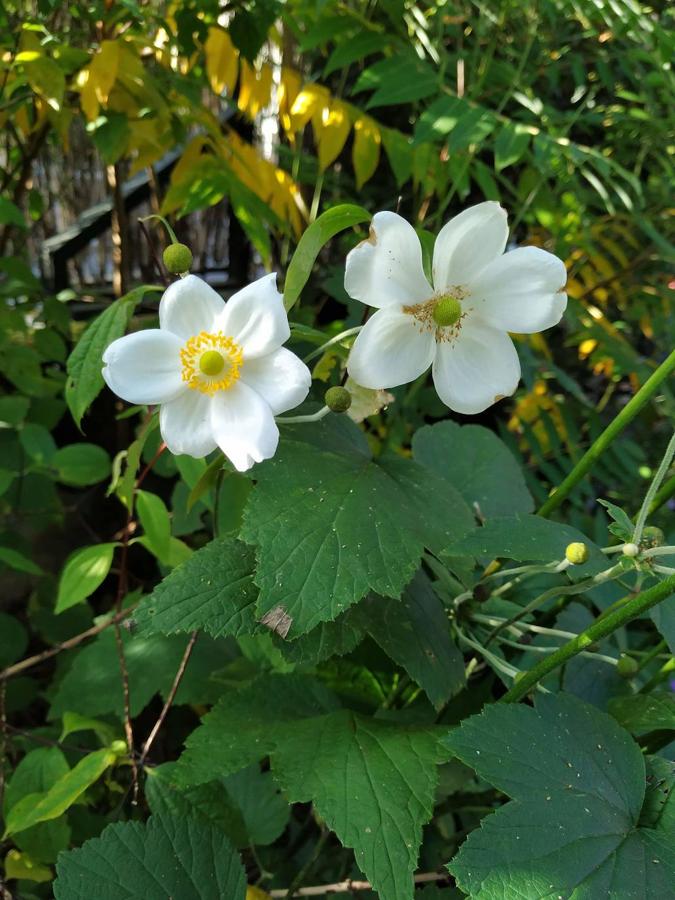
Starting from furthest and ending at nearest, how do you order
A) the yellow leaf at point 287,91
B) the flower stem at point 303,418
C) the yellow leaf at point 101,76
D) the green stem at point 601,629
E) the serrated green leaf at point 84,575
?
the yellow leaf at point 287,91
the yellow leaf at point 101,76
the serrated green leaf at point 84,575
the flower stem at point 303,418
the green stem at point 601,629

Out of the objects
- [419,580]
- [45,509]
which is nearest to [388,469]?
[419,580]

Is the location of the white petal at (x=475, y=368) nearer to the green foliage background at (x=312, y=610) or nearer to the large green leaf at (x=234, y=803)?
the green foliage background at (x=312, y=610)

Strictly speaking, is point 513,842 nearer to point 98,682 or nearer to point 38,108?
point 98,682

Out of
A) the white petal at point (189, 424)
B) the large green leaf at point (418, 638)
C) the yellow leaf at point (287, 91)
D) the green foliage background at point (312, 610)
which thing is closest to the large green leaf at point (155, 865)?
the green foliage background at point (312, 610)

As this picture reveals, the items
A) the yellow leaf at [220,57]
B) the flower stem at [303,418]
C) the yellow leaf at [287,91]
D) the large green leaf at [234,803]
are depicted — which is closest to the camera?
the flower stem at [303,418]

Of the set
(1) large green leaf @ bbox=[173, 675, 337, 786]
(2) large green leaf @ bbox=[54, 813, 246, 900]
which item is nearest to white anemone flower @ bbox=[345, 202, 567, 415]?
(1) large green leaf @ bbox=[173, 675, 337, 786]

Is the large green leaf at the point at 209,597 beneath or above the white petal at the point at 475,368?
beneath

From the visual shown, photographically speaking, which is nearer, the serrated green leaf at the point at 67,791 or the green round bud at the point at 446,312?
the green round bud at the point at 446,312
